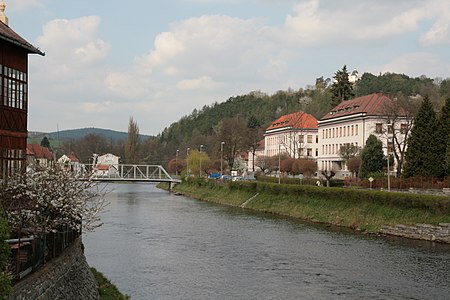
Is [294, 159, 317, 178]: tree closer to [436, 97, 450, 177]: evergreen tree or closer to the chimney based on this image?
[436, 97, 450, 177]: evergreen tree

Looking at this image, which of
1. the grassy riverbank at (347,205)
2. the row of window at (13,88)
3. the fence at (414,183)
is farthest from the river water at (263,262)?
the fence at (414,183)

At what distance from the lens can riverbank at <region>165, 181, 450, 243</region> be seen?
37.8 m

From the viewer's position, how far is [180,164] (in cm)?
13738

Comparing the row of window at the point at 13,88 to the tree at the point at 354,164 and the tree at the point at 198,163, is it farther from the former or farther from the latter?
the tree at the point at 198,163

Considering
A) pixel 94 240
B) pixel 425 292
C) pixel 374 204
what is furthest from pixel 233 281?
pixel 374 204

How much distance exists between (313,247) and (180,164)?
10399cm

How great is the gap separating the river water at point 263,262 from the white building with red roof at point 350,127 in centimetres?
3287

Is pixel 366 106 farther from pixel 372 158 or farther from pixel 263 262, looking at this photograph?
pixel 263 262

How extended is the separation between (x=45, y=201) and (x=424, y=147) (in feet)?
124

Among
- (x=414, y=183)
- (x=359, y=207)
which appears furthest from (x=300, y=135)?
(x=359, y=207)

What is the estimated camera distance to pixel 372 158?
6319 centimetres

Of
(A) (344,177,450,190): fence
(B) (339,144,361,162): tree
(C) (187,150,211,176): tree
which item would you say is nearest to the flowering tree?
(A) (344,177,450,190): fence

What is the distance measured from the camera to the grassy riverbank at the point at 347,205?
38844mm

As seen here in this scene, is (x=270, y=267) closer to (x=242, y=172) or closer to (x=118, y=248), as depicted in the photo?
(x=118, y=248)
